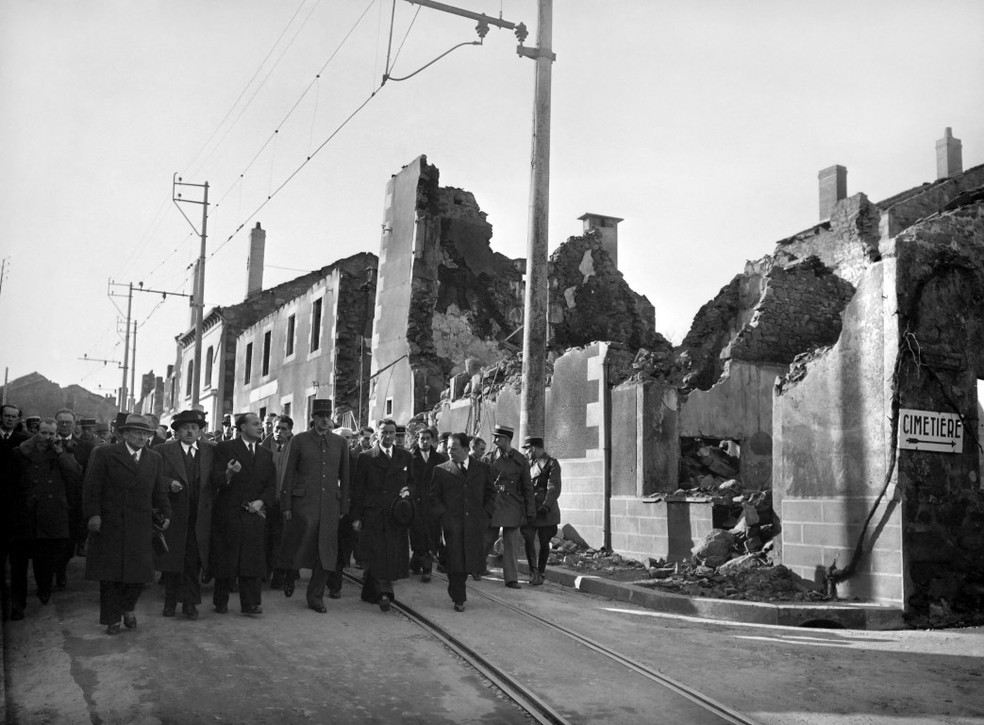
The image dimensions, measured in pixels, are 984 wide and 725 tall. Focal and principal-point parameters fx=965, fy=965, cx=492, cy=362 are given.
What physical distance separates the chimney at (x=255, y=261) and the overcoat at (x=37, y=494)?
3345 centimetres

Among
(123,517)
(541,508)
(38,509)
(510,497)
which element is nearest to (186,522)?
(123,517)

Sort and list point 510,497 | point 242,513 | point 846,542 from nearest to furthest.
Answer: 1. point 242,513
2. point 846,542
3. point 510,497

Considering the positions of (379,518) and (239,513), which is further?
(379,518)

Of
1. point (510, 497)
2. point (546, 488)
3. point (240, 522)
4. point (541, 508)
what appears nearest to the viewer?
point (240, 522)

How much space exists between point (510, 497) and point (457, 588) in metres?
2.20

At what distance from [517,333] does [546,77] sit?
38.9 feet

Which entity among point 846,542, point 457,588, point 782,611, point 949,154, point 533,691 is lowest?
point 533,691

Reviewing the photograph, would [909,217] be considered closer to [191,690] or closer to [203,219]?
[203,219]

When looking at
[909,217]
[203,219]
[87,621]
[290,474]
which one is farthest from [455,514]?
[203,219]

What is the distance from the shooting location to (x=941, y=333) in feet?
34.7

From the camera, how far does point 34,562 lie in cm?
936

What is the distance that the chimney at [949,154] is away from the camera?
38312 mm

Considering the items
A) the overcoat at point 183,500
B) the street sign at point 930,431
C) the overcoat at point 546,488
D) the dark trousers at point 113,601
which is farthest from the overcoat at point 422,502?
the street sign at point 930,431

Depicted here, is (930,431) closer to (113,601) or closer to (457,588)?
(457,588)
